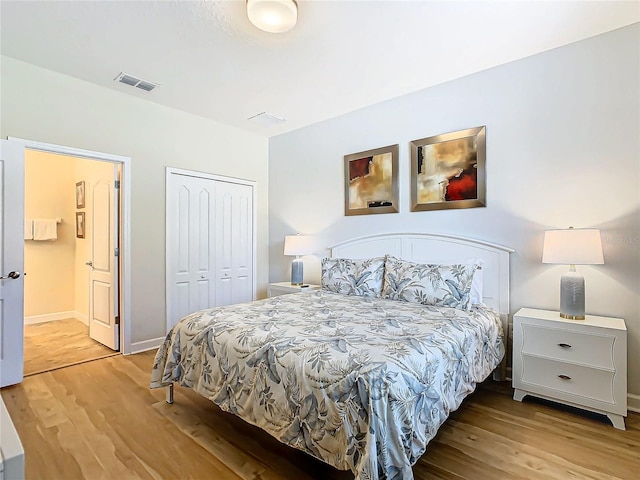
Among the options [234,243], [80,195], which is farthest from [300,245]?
[80,195]

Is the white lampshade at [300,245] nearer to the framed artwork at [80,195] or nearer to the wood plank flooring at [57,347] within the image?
the wood plank flooring at [57,347]

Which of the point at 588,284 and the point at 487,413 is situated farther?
the point at 588,284

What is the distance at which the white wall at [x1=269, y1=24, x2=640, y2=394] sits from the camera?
7.89ft

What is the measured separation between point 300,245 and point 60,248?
388 centimetres

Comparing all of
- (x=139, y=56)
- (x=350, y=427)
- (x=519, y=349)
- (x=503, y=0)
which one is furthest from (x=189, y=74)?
(x=519, y=349)

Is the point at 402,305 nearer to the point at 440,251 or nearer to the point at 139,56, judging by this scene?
the point at 440,251

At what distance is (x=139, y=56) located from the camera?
2730 mm

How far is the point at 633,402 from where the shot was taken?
2.34 meters

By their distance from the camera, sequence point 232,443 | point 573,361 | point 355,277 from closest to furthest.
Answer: point 232,443 < point 573,361 < point 355,277

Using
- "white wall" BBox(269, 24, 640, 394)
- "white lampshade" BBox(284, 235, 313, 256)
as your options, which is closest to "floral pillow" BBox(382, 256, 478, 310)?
"white wall" BBox(269, 24, 640, 394)

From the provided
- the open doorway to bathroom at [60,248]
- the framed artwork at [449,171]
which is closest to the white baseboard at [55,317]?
the open doorway to bathroom at [60,248]

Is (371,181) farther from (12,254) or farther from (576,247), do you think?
(12,254)

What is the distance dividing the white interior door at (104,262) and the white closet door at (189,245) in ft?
1.77

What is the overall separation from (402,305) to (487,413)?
92 centimetres
